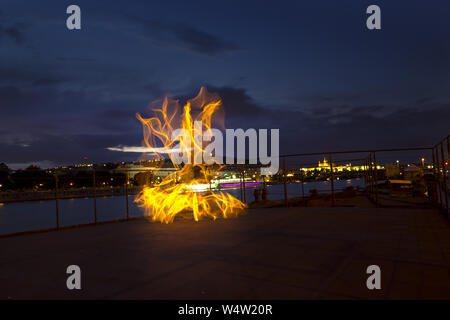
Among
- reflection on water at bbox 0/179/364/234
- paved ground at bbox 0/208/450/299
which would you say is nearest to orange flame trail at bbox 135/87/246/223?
paved ground at bbox 0/208/450/299

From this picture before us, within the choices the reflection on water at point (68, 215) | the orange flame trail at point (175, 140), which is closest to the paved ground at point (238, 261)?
the orange flame trail at point (175, 140)

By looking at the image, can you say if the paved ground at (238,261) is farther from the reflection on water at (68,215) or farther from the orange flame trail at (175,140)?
the reflection on water at (68,215)

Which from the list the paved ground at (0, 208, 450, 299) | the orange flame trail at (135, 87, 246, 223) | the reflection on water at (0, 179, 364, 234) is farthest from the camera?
the reflection on water at (0, 179, 364, 234)

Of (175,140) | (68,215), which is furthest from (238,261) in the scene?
(68,215)

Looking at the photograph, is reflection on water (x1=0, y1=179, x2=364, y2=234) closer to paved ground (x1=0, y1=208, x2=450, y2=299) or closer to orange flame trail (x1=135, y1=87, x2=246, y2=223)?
orange flame trail (x1=135, y1=87, x2=246, y2=223)

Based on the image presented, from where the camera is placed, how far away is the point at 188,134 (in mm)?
5840

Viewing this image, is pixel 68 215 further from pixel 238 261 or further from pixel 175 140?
pixel 238 261

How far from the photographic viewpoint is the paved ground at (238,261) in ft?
7.20

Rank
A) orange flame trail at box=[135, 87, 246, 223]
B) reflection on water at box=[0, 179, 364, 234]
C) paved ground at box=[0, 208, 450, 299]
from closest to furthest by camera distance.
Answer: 1. paved ground at box=[0, 208, 450, 299]
2. orange flame trail at box=[135, 87, 246, 223]
3. reflection on water at box=[0, 179, 364, 234]

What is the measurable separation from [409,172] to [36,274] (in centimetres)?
1169

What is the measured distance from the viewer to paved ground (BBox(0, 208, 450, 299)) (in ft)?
7.20
